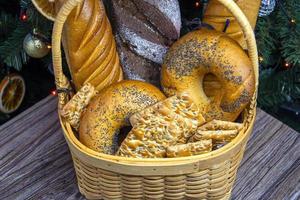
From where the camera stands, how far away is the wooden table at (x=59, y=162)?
1.08m

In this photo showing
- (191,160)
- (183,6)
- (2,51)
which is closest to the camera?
(191,160)

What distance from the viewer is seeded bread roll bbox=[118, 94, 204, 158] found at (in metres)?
0.92

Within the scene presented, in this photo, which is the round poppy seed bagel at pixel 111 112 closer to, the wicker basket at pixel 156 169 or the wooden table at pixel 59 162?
the wicker basket at pixel 156 169

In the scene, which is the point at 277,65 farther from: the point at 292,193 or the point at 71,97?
the point at 71,97

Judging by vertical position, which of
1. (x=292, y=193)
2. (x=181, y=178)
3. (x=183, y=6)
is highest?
(x=183, y=6)

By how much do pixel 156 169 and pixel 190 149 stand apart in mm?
75

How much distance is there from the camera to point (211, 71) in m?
0.99

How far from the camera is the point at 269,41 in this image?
132 cm

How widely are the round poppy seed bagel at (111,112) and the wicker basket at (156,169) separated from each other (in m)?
0.03

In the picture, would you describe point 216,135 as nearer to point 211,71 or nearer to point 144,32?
point 211,71

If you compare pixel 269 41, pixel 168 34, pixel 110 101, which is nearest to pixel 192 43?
pixel 168 34

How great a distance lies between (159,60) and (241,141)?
0.28 metres

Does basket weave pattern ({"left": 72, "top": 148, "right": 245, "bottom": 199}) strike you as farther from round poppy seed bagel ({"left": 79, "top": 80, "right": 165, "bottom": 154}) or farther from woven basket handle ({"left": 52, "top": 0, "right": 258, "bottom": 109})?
woven basket handle ({"left": 52, "top": 0, "right": 258, "bottom": 109})

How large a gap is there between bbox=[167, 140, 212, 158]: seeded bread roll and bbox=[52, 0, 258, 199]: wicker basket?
13mm
